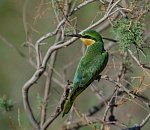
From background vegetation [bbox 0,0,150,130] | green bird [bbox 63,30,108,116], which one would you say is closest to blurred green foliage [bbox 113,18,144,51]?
background vegetation [bbox 0,0,150,130]

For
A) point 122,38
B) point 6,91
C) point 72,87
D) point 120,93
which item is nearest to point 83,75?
point 72,87

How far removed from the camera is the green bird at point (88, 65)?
10.3 ft

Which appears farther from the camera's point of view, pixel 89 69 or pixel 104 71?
pixel 104 71

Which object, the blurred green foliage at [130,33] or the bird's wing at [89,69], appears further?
the bird's wing at [89,69]

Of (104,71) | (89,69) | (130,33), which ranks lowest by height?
(104,71)

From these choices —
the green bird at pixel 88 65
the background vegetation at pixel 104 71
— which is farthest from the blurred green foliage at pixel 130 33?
the green bird at pixel 88 65

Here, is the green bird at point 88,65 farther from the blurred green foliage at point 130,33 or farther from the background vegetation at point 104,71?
the blurred green foliage at point 130,33

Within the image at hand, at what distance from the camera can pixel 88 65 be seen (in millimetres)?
3303

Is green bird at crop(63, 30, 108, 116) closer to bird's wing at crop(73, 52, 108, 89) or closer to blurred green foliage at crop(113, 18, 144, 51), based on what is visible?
bird's wing at crop(73, 52, 108, 89)

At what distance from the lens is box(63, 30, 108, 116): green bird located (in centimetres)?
314

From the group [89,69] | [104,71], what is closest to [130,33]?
[89,69]

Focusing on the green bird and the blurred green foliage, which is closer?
the blurred green foliage

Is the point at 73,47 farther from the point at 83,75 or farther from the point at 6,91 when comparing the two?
the point at 83,75

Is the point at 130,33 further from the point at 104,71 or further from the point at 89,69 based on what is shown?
the point at 104,71
